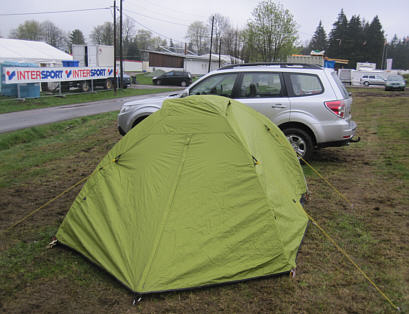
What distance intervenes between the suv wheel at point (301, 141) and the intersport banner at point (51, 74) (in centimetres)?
1487

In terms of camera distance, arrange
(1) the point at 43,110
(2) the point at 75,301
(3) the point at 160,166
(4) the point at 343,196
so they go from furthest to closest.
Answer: (1) the point at 43,110
(4) the point at 343,196
(3) the point at 160,166
(2) the point at 75,301

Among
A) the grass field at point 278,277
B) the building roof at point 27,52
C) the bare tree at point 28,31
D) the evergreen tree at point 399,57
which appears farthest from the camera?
the evergreen tree at point 399,57

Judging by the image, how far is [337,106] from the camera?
643cm

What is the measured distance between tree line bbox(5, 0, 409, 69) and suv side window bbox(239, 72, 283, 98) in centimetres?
2881

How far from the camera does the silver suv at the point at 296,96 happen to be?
257 inches

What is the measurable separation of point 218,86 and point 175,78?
3017cm

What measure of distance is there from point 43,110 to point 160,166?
47.2 ft

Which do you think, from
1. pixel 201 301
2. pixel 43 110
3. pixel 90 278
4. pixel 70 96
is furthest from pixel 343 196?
pixel 70 96

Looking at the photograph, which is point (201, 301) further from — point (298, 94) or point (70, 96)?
point (70, 96)

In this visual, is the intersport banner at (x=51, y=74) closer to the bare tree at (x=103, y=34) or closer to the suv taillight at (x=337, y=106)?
the suv taillight at (x=337, y=106)

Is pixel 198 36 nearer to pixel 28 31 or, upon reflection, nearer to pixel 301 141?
pixel 28 31

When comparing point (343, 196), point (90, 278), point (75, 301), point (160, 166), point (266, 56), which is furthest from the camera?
point (266, 56)

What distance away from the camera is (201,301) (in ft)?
10.0

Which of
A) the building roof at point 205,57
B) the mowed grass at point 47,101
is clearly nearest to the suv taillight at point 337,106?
the mowed grass at point 47,101
